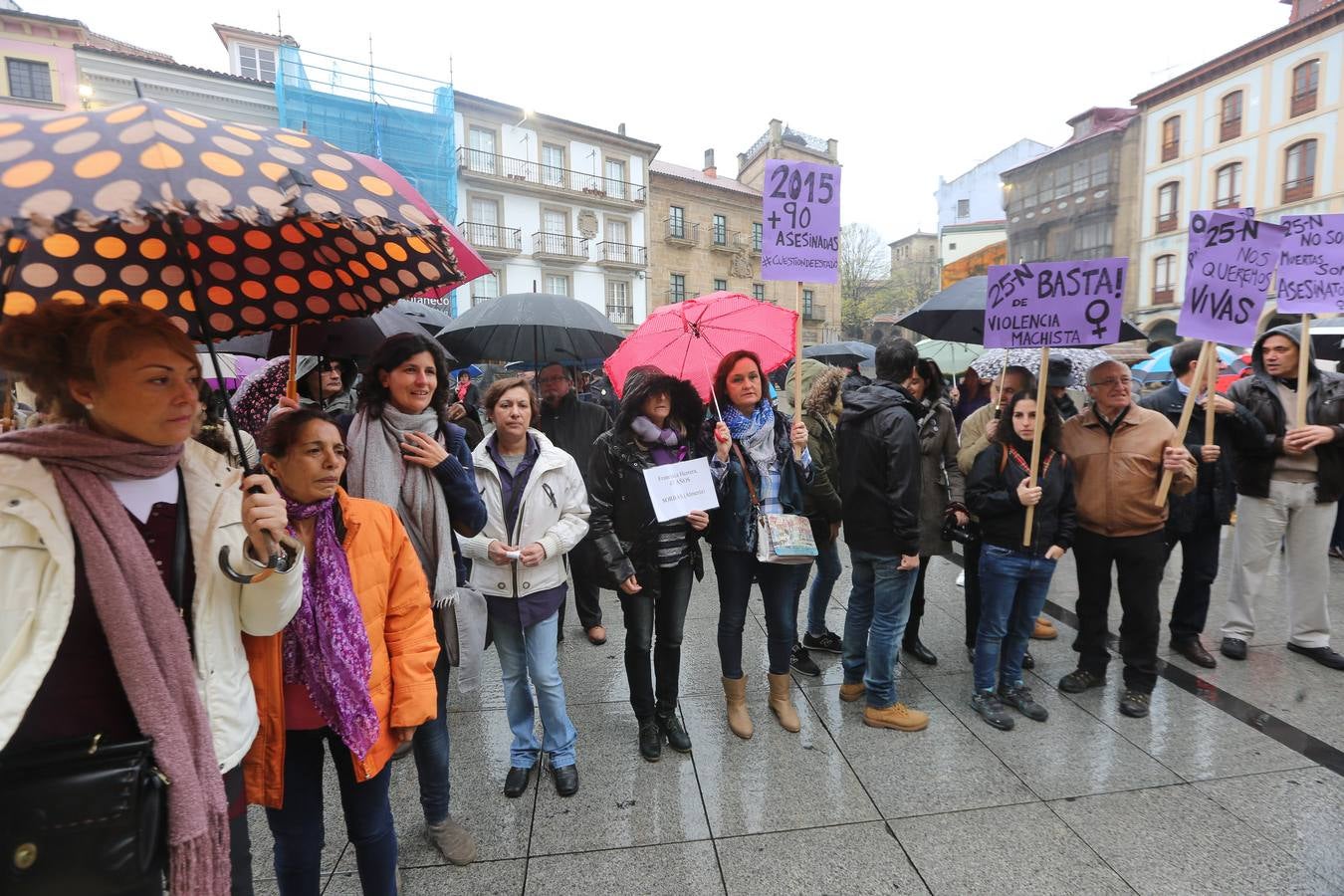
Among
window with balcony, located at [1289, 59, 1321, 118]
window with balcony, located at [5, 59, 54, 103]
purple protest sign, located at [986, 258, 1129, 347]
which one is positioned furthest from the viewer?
window with balcony, located at [1289, 59, 1321, 118]

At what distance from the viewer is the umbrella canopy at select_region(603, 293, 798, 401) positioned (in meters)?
3.79

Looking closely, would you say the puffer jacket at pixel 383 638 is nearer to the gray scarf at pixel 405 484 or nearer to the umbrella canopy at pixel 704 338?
the gray scarf at pixel 405 484

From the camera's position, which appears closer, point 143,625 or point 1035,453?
point 143,625

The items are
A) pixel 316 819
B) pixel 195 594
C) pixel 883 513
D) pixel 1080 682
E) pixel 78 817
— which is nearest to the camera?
pixel 78 817

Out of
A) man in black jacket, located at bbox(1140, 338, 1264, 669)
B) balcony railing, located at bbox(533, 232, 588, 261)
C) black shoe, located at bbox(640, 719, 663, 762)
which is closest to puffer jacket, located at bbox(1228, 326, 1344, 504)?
man in black jacket, located at bbox(1140, 338, 1264, 669)

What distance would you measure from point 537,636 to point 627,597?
46 centimetres

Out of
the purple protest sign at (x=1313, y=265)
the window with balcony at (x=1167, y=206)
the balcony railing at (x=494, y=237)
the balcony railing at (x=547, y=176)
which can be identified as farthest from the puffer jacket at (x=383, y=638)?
the window with balcony at (x=1167, y=206)

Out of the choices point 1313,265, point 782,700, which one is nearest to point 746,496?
point 782,700

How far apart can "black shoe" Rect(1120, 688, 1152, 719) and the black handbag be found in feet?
14.1

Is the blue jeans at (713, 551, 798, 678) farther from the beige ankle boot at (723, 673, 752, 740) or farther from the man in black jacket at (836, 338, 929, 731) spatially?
the man in black jacket at (836, 338, 929, 731)

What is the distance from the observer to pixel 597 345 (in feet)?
15.8

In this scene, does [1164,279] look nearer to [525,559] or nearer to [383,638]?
[525,559]

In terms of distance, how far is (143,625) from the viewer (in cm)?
141

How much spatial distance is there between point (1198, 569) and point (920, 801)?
287 centimetres
